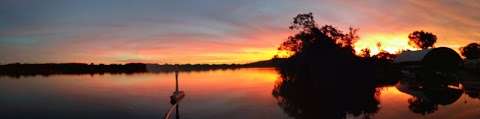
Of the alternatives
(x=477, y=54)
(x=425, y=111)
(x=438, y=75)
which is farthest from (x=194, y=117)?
(x=477, y=54)

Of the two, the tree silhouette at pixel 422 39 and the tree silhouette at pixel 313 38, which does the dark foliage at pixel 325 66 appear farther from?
the tree silhouette at pixel 422 39

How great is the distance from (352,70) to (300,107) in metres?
35.2

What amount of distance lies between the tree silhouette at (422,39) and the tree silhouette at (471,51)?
348 inches

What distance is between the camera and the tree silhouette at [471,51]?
134 metres

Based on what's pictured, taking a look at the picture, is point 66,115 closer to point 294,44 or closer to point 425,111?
point 425,111

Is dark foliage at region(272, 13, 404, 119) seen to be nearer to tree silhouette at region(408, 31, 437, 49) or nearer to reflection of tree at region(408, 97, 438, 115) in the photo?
reflection of tree at region(408, 97, 438, 115)

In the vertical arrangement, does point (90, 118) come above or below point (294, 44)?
below

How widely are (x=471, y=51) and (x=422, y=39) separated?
44.3 ft

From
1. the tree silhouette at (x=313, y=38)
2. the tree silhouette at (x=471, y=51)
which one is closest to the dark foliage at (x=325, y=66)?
the tree silhouette at (x=313, y=38)

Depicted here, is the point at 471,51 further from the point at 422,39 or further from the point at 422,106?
the point at 422,106

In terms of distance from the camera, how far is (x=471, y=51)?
459ft

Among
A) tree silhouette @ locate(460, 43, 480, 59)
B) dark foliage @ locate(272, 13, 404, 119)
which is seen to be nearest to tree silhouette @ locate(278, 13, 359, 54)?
dark foliage @ locate(272, 13, 404, 119)

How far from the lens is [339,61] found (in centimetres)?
6938

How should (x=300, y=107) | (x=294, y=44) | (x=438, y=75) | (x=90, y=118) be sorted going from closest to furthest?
1. (x=90, y=118)
2. (x=300, y=107)
3. (x=438, y=75)
4. (x=294, y=44)
